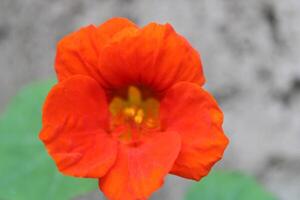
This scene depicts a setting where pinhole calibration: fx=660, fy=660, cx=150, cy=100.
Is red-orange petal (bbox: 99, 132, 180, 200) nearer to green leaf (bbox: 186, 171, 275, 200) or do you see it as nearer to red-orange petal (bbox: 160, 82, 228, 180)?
red-orange petal (bbox: 160, 82, 228, 180)

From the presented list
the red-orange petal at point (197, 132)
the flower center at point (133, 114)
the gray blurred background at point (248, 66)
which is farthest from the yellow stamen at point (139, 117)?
the gray blurred background at point (248, 66)

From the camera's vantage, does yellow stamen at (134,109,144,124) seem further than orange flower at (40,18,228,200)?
Yes

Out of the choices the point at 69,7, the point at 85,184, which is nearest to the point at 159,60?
the point at 85,184

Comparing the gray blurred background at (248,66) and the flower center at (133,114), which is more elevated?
the flower center at (133,114)

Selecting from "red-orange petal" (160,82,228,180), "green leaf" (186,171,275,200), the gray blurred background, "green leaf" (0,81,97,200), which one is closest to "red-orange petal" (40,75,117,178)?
"red-orange petal" (160,82,228,180)

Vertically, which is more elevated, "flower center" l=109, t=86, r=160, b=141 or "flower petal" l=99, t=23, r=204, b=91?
"flower petal" l=99, t=23, r=204, b=91

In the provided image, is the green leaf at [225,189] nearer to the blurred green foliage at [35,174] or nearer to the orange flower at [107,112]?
the blurred green foliage at [35,174]
